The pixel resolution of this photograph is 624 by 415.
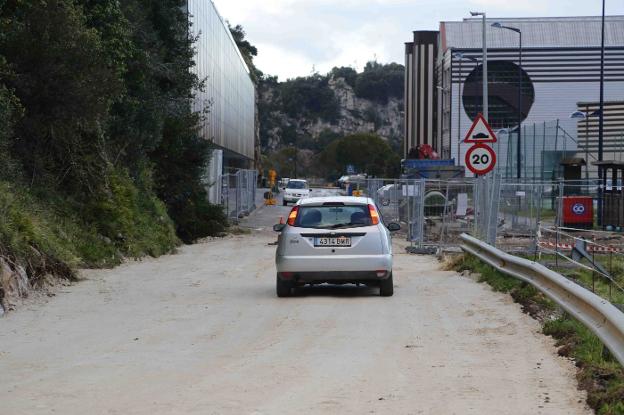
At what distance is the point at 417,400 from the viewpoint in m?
7.41

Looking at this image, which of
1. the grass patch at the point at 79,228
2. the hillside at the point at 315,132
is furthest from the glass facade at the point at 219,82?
the hillside at the point at 315,132

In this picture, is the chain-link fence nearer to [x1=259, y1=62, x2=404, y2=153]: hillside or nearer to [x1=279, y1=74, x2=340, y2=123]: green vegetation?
[x1=259, y1=62, x2=404, y2=153]: hillside

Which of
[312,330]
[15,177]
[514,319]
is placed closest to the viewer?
[312,330]

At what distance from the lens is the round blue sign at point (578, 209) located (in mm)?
33834

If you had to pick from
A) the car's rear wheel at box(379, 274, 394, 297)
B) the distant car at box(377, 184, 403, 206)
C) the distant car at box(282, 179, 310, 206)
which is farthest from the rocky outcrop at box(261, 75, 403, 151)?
the car's rear wheel at box(379, 274, 394, 297)

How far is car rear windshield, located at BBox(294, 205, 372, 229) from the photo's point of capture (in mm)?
14758

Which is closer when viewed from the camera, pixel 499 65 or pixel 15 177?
pixel 15 177

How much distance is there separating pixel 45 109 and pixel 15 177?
1969 mm

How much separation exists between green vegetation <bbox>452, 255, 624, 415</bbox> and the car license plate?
8.32ft

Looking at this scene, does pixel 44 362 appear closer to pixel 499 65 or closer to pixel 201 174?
pixel 201 174

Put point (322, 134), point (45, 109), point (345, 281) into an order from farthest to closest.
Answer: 1. point (322, 134)
2. point (45, 109)
3. point (345, 281)

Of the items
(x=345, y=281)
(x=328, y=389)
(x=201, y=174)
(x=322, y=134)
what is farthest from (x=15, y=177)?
(x=322, y=134)

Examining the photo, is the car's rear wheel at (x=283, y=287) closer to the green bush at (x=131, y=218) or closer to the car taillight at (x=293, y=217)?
the car taillight at (x=293, y=217)

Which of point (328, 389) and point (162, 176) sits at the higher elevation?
point (162, 176)
